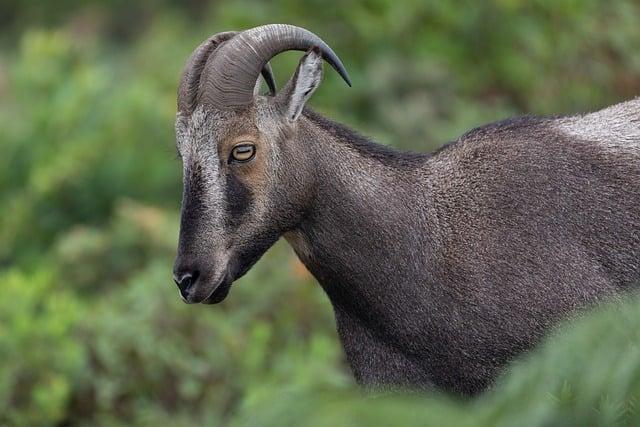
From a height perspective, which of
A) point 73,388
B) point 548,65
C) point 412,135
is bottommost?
point 73,388

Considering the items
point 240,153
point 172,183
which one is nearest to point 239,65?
point 240,153

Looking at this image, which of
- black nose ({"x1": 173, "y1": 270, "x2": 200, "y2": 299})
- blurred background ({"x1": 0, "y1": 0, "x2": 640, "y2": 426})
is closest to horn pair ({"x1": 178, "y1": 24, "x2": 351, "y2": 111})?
black nose ({"x1": 173, "y1": 270, "x2": 200, "y2": 299})

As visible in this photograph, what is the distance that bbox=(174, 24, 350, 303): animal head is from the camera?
18.8 ft

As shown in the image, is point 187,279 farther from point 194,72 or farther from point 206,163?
point 194,72

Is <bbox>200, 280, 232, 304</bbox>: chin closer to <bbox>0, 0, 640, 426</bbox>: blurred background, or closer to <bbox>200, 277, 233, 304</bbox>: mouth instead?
<bbox>200, 277, 233, 304</bbox>: mouth

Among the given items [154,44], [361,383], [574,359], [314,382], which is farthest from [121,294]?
[154,44]

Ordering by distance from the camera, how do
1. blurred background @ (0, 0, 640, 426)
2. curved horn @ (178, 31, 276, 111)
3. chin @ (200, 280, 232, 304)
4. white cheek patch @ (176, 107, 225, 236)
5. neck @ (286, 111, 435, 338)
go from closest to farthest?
white cheek patch @ (176, 107, 225, 236)
chin @ (200, 280, 232, 304)
curved horn @ (178, 31, 276, 111)
neck @ (286, 111, 435, 338)
blurred background @ (0, 0, 640, 426)

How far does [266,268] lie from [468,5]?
183 inches

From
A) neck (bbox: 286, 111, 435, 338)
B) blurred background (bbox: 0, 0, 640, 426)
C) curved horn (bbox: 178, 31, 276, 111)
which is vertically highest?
curved horn (bbox: 178, 31, 276, 111)

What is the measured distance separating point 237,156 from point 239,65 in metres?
0.42

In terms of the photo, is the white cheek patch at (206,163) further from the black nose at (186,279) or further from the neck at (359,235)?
the neck at (359,235)

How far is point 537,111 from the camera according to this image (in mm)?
12992

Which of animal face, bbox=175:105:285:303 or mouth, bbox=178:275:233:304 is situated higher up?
animal face, bbox=175:105:285:303

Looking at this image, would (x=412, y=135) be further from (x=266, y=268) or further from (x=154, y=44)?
(x=154, y=44)
